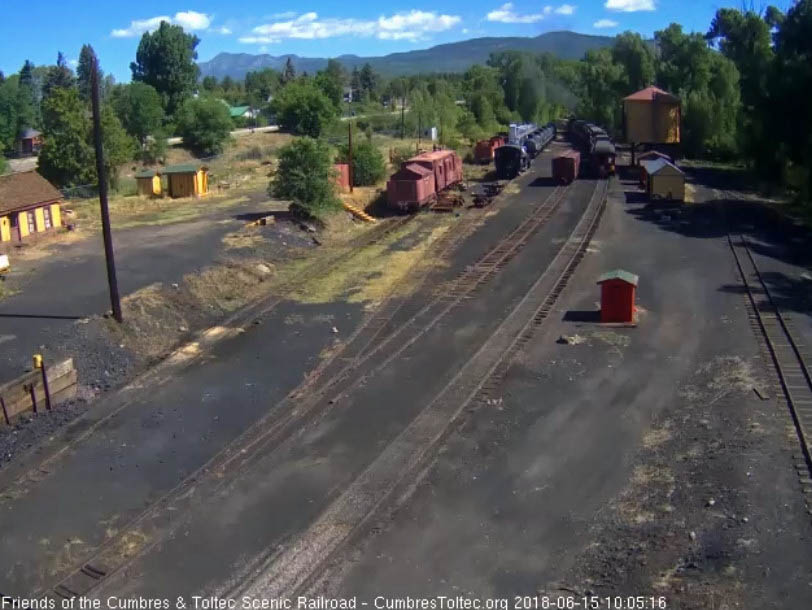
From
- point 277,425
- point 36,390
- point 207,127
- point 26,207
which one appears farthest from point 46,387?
point 207,127

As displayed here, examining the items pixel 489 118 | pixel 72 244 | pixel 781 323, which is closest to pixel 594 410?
pixel 781 323

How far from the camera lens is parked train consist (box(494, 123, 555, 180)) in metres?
53.4

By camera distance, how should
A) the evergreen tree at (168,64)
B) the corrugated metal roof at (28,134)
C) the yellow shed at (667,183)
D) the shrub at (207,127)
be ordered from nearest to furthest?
the yellow shed at (667,183) → the shrub at (207,127) → the corrugated metal roof at (28,134) → the evergreen tree at (168,64)

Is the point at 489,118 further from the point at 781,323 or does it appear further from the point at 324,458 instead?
the point at 324,458

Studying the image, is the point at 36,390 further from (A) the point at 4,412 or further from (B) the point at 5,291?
(B) the point at 5,291

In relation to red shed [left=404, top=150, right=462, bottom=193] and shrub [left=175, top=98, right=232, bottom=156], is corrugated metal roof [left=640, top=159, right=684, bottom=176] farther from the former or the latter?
shrub [left=175, top=98, right=232, bottom=156]

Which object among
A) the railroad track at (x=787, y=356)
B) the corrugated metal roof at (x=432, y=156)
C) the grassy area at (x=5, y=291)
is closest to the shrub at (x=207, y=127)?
the corrugated metal roof at (x=432, y=156)

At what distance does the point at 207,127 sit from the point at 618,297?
56.2m

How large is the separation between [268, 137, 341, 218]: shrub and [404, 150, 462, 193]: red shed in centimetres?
784

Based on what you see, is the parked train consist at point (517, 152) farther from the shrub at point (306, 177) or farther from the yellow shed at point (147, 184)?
the yellow shed at point (147, 184)

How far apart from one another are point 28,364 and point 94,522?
742 centimetres

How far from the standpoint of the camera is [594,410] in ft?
54.9

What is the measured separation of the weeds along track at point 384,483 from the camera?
11320mm

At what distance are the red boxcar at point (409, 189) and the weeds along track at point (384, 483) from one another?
58.6ft
